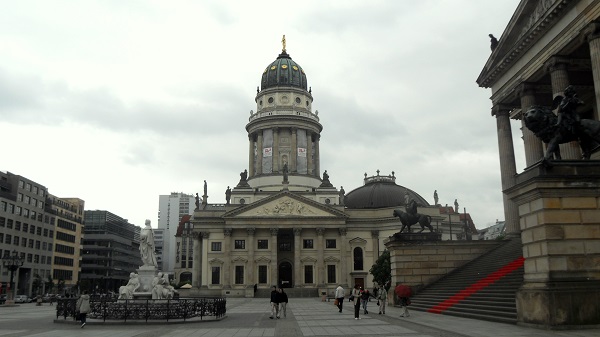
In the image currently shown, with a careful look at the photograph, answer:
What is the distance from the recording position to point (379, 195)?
93.2 m

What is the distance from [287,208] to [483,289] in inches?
2337

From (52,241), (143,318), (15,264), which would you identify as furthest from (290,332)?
(52,241)

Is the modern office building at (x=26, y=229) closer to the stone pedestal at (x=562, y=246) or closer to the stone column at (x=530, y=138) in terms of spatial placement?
the stone column at (x=530, y=138)

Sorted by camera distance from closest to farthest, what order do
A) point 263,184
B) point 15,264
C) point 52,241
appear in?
point 15,264
point 263,184
point 52,241

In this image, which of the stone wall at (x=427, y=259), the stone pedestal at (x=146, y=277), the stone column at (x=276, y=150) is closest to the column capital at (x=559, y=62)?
the stone wall at (x=427, y=259)

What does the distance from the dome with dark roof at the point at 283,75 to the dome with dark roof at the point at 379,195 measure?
78.2 feet

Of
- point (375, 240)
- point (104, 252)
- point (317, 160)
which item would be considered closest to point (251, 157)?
point (317, 160)

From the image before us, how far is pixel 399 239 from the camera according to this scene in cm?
3403

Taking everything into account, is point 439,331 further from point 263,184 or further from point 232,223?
point 263,184

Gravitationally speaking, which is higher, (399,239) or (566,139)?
(566,139)

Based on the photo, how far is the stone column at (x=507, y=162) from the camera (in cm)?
3600

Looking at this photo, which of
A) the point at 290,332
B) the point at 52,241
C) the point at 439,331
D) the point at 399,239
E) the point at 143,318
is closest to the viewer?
the point at 439,331

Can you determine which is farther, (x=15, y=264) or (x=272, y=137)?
(x=272, y=137)

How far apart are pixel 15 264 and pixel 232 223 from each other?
3738 cm
